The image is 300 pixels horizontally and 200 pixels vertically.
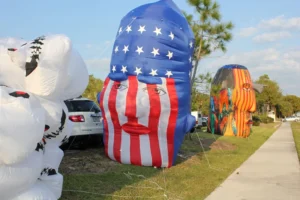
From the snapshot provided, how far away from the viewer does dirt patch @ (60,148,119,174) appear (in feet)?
23.8

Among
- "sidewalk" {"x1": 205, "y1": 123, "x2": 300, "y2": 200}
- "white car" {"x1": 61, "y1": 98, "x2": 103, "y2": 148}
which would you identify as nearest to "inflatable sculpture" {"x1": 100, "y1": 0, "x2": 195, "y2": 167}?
"white car" {"x1": 61, "y1": 98, "x2": 103, "y2": 148}

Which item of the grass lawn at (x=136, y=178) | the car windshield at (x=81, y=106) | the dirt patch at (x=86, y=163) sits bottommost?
the grass lawn at (x=136, y=178)

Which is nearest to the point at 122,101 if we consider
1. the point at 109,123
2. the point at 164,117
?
the point at 109,123

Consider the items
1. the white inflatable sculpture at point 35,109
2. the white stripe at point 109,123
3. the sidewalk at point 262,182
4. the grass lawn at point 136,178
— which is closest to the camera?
the white inflatable sculpture at point 35,109

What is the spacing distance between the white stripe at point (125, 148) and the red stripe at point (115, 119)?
0.07m

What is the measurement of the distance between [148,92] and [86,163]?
1.88m

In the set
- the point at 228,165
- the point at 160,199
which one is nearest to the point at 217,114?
the point at 228,165

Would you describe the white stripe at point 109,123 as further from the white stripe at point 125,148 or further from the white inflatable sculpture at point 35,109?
the white inflatable sculpture at point 35,109

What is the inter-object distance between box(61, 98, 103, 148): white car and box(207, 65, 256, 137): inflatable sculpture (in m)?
9.61

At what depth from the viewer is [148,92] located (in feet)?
25.2

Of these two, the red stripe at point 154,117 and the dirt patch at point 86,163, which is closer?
the dirt patch at point 86,163

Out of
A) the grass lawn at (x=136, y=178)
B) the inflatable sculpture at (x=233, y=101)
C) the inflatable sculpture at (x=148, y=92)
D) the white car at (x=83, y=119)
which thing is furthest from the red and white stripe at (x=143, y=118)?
the inflatable sculpture at (x=233, y=101)

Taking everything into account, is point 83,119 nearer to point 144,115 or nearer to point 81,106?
point 81,106

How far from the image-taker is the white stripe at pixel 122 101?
25.3 feet
